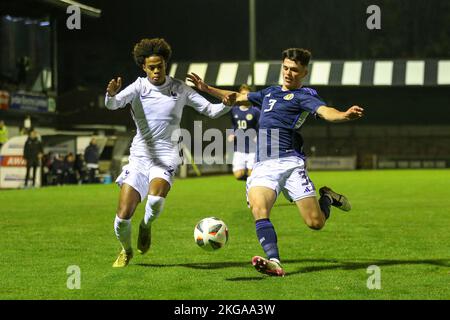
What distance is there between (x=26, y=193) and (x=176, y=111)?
16.4 metres

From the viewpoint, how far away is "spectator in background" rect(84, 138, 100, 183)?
30.6 m

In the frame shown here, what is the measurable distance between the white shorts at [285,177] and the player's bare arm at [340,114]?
696 millimetres

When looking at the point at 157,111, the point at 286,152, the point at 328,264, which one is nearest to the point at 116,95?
the point at 157,111

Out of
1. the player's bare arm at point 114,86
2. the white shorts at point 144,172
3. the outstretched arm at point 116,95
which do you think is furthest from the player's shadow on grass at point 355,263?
the player's bare arm at point 114,86

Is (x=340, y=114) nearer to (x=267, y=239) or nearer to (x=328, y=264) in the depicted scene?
(x=267, y=239)

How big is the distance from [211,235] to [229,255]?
130 cm

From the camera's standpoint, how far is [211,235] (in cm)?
884

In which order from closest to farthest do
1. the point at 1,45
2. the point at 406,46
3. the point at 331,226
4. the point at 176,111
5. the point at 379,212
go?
1. the point at 176,111
2. the point at 331,226
3. the point at 379,212
4. the point at 1,45
5. the point at 406,46

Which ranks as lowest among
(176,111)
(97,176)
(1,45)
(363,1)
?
(97,176)

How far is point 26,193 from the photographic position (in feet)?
80.7

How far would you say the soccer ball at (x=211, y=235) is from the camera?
884 centimetres

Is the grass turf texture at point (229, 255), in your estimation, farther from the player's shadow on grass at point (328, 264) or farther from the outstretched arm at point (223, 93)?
the outstretched arm at point (223, 93)
